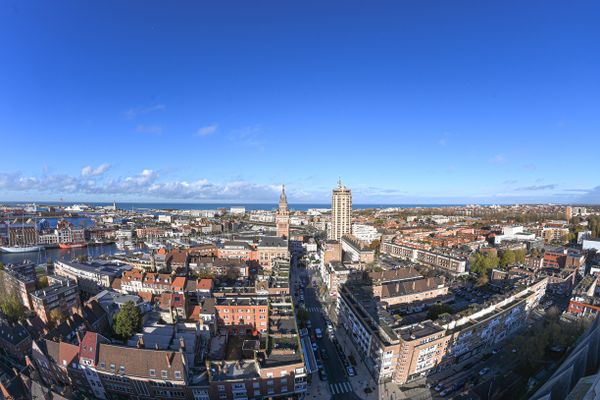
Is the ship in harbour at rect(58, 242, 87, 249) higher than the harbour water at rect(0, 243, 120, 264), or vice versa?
the ship in harbour at rect(58, 242, 87, 249)

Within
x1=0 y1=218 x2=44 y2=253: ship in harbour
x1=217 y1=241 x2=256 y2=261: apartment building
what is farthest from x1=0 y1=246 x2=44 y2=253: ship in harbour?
x1=217 y1=241 x2=256 y2=261: apartment building

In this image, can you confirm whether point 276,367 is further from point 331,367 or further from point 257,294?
point 257,294

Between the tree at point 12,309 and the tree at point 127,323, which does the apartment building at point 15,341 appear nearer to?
the tree at point 12,309

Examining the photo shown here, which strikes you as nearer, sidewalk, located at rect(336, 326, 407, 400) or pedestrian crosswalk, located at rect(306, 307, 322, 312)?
sidewalk, located at rect(336, 326, 407, 400)

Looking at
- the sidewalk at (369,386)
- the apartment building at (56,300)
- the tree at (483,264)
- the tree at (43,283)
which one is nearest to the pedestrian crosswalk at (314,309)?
the sidewalk at (369,386)

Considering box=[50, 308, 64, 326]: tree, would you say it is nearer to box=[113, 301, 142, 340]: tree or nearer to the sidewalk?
box=[113, 301, 142, 340]: tree

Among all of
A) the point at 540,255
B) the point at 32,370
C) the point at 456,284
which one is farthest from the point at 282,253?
the point at 540,255
